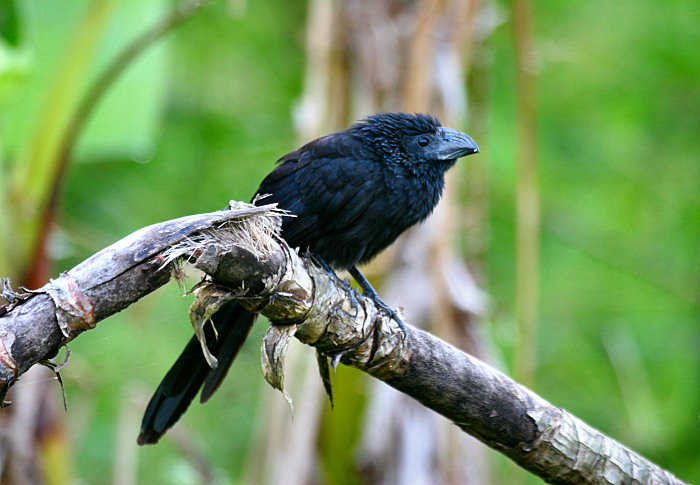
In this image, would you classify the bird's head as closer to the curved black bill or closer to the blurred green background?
the curved black bill

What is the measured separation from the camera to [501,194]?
235 inches

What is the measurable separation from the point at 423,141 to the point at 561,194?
10.2 ft

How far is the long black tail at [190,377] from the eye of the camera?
2498 millimetres

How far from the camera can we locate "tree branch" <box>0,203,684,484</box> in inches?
64.3

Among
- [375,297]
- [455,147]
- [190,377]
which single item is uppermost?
[455,147]

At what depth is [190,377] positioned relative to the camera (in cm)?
257

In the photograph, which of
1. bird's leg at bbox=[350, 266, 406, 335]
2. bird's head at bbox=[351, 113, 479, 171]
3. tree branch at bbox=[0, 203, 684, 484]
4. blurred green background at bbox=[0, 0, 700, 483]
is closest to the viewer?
tree branch at bbox=[0, 203, 684, 484]

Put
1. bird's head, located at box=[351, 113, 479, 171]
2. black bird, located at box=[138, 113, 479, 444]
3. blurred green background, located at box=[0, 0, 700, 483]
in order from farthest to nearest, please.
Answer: blurred green background, located at box=[0, 0, 700, 483] < bird's head, located at box=[351, 113, 479, 171] < black bird, located at box=[138, 113, 479, 444]

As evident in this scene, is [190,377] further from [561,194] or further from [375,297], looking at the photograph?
[561,194]

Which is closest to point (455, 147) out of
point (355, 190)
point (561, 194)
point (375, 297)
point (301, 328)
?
point (355, 190)

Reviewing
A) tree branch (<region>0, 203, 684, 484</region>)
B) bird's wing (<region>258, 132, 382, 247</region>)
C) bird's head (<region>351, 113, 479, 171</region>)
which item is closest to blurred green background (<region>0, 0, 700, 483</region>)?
bird's head (<region>351, 113, 479, 171</region>)

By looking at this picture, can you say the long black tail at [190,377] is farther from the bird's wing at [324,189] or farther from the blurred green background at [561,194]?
the blurred green background at [561,194]

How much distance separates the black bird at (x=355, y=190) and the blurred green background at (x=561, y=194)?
2305 millimetres

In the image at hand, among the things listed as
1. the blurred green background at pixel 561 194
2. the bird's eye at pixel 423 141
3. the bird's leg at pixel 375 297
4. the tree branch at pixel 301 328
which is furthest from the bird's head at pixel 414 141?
the blurred green background at pixel 561 194
